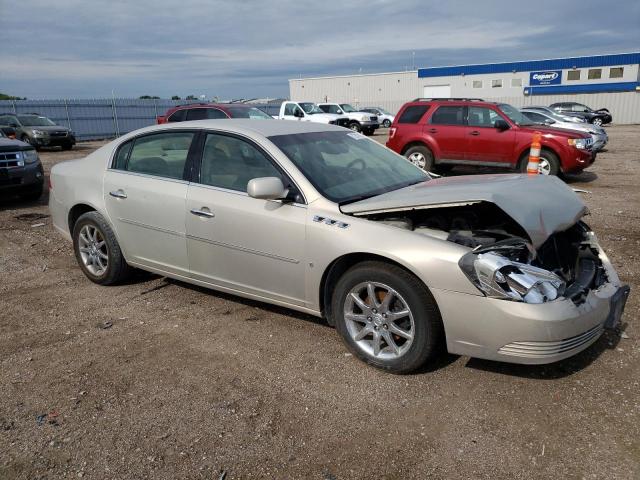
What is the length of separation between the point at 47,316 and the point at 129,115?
31.2 meters

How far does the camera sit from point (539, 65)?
45344 mm

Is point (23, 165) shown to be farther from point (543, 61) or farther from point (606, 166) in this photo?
point (543, 61)

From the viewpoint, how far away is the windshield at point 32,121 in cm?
2219

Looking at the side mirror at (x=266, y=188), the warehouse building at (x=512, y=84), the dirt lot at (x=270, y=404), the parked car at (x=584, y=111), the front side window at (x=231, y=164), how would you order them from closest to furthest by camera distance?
the dirt lot at (x=270, y=404) < the side mirror at (x=266, y=188) < the front side window at (x=231, y=164) < the parked car at (x=584, y=111) < the warehouse building at (x=512, y=84)

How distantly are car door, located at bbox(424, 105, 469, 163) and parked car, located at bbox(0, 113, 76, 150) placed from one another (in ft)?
54.1

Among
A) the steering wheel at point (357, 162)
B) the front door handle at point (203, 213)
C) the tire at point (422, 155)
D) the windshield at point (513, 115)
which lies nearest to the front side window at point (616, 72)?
the windshield at point (513, 115)

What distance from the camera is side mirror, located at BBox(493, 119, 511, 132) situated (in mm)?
11333

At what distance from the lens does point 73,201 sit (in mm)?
Result: 5289

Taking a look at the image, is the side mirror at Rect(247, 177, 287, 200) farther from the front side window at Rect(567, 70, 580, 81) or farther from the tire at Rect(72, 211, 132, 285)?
the front side window at Rect(567, 70, 580, 81)

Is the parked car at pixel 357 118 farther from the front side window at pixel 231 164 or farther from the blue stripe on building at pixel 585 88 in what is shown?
the front side window at pixel 231 164

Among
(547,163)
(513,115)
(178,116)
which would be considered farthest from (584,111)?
(178,116)

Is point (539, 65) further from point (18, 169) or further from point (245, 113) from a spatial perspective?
point (18, 169)

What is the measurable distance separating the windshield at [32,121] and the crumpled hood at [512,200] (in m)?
22.4

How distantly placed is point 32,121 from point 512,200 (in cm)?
2367
